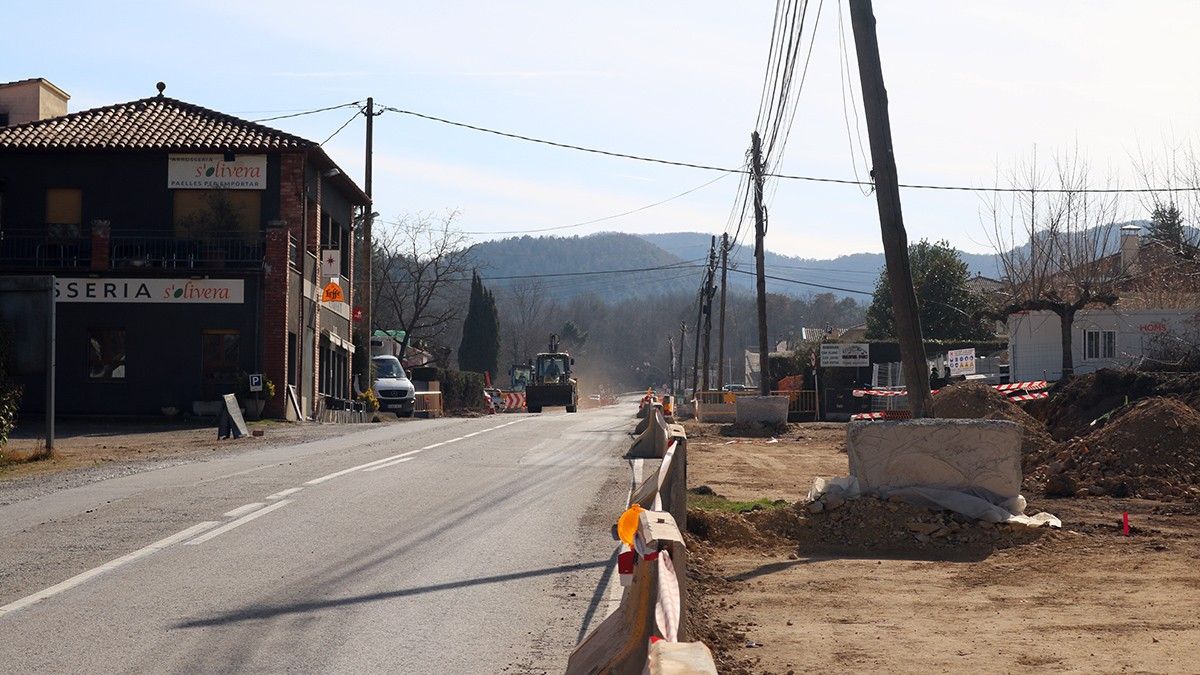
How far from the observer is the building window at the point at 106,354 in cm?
3441

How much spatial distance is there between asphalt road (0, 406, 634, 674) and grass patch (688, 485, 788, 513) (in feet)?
3.26

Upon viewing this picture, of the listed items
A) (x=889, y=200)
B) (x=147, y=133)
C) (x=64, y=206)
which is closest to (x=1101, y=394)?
(x=889, y=200)

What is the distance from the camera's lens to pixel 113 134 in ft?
119

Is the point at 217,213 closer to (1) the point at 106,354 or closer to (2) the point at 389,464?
(1) the point at 106,354

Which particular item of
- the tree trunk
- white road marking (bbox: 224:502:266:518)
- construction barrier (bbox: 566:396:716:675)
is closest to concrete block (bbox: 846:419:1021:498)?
white road marking (bbox: 224:502:266:518)

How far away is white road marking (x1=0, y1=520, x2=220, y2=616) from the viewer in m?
7.73

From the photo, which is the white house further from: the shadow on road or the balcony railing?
the shadow on road

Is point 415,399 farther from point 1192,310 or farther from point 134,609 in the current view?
point 134,609

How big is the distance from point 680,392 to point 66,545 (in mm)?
107548

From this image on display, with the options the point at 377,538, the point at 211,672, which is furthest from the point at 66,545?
the point at 211,672

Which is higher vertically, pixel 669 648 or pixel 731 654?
pixel 669 648

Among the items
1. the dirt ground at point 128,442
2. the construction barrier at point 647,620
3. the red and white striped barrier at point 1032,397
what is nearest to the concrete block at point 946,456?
the construction barrier at point 647,620

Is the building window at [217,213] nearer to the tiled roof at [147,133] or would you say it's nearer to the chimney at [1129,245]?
the tiled roof at [147,133]

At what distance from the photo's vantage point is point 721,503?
1478cm
